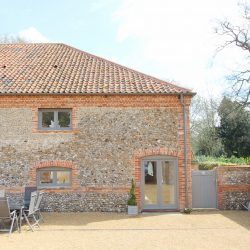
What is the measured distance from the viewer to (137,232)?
36.0 feet

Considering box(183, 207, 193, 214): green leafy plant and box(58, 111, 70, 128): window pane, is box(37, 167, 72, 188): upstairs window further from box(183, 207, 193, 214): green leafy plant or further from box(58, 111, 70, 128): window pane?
box(183, 207, 193, 214): green leafy plant

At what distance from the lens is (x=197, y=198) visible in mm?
15977

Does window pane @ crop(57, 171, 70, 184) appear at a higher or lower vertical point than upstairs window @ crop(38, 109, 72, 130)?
lower

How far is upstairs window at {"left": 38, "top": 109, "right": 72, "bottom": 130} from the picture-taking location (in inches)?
615

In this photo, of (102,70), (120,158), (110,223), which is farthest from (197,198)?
(102,70)

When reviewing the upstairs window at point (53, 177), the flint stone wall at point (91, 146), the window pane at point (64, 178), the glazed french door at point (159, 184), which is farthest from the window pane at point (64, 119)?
the glazed french door at point (159, 184)

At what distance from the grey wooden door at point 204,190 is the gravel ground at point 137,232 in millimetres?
1288

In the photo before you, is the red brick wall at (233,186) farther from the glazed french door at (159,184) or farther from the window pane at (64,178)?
the window pane at (64,178)

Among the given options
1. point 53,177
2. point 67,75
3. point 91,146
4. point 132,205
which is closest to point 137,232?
point 132,205

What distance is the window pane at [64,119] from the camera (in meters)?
15.7

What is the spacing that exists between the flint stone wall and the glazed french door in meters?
0.64

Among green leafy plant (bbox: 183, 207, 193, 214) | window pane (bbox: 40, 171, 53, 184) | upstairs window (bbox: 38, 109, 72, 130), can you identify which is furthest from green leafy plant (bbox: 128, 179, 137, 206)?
upstairs window (bbox: 38, 109, 72, 130)

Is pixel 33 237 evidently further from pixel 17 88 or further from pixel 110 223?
pixel 17 88

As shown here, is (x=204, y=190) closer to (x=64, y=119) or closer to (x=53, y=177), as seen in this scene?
(x=53, y=177)
